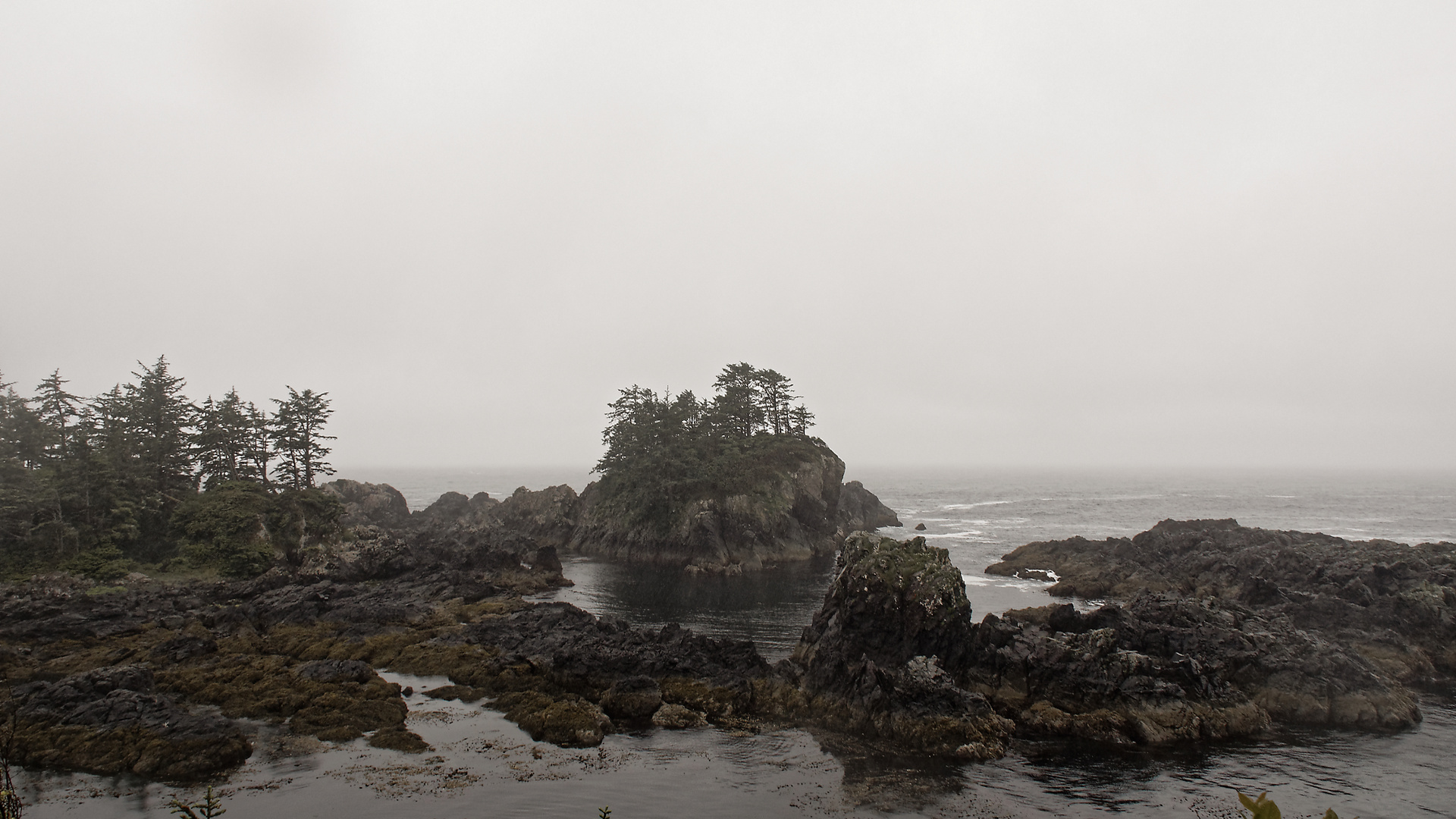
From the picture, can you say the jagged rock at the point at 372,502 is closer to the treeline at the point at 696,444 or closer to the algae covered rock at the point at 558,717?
the treeline at the point at 696,444

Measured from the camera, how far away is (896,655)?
3269 cm

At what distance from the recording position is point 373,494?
9800 centimetres

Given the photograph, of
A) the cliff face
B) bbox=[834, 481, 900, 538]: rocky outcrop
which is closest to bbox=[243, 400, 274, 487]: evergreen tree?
the cliff face

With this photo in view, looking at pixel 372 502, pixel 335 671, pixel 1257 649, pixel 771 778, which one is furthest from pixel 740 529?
pixel 372 502

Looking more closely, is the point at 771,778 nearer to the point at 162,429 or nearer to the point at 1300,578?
the point at 1300,578

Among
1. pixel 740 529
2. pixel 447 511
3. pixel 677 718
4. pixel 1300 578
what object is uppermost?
pixel 447 511

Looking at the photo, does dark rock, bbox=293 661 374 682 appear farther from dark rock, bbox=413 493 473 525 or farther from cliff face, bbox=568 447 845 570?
dark rock, bbox=413 493 473 525

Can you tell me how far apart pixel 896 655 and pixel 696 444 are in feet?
187

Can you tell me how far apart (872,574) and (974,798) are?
12942mm

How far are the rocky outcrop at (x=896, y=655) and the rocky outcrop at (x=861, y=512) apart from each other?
190ft

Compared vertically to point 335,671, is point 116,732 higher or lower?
higher

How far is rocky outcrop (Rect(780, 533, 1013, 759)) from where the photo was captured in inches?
1054

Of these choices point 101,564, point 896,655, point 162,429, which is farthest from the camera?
point 162,429

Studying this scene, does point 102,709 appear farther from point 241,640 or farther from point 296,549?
point 296,549
